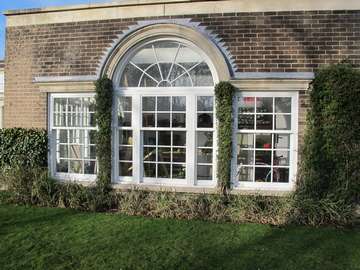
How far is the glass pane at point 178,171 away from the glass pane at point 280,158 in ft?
6.54

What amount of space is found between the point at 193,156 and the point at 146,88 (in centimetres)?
186

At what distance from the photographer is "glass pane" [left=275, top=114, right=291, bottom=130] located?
743cm

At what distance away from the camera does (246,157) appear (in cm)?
764

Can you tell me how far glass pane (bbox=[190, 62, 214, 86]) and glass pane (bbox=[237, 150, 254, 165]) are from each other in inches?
66.7

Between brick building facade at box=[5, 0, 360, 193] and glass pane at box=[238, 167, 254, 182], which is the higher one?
brick building facade at box=[5, 0, 360, 193]

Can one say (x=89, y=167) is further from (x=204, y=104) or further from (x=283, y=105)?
(x=283, y=105)

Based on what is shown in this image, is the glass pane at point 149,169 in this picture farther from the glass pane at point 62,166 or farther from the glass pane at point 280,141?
the glass pane at point 280,141

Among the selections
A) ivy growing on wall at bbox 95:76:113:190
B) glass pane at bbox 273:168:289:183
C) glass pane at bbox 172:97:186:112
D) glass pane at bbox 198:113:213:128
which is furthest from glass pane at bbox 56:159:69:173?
glass pane at bbox 273:168:289:183

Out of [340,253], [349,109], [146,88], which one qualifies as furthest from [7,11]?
[340,253]

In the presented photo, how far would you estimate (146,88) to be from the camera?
26.0ft

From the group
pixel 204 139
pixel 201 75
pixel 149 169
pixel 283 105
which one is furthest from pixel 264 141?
pixel 149 169

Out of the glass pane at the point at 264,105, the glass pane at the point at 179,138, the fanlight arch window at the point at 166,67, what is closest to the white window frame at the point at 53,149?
the fanlight arch window at the point at 166,67

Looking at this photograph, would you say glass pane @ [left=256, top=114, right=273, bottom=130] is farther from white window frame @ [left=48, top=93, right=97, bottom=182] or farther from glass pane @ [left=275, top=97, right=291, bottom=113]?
white window frame @ [left=48, top=93, right=97, bottom=182]

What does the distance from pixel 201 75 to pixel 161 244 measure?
12.8 feet
